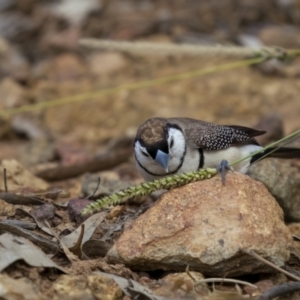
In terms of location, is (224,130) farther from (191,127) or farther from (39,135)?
(39,135)

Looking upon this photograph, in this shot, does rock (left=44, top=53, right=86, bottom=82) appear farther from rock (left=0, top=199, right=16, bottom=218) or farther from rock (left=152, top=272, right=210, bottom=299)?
rock (left=152, top=272, right=210, bottom=299)

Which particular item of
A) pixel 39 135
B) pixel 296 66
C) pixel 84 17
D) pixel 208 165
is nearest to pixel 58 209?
pixel 208 165

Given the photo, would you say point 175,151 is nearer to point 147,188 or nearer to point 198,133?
point 198,133

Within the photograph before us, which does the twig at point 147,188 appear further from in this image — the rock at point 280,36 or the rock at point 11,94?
the rock at point 280,36

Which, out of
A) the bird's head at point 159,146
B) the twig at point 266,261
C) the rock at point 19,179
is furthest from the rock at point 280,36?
the twig at point 266,261

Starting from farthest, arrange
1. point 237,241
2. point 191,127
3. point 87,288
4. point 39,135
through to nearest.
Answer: point 39,135, point 191,127, point 237,241, point 87,288

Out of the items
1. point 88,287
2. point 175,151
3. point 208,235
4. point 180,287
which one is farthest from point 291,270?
point 175,151

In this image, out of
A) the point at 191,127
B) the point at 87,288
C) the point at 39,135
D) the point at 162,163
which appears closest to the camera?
the point at 87,288
